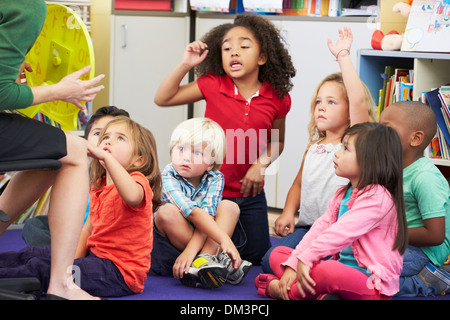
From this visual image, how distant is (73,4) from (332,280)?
6.08ft

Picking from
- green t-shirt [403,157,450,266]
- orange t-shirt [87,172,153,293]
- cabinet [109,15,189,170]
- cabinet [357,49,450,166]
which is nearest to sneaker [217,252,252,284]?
orange t-shirt [87,172,153,293]

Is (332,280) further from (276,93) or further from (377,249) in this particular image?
(276,93)

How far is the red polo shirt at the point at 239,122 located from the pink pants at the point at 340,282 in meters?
0.64

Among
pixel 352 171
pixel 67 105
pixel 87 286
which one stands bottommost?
pixel 87 286

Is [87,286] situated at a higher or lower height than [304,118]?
lower

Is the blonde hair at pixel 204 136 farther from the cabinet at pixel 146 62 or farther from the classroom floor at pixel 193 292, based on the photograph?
the cabinet at pixel 146 62

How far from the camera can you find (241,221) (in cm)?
227

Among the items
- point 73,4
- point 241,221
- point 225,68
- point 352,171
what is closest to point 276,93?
point 225,68

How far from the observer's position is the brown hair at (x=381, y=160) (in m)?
1.70

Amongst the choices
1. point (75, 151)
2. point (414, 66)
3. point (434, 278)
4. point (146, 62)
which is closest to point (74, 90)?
point (75, 151)

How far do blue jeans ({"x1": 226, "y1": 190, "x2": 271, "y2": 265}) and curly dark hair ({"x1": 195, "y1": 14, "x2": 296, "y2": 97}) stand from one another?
15.3 inches

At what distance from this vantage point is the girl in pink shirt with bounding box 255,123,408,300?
1.66m

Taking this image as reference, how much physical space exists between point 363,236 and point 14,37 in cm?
93

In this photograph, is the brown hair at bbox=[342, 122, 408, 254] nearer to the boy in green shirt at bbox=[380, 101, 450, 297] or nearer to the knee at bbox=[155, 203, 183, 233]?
the boy in green shirt at bbox=[380, 101, 450, 297]
